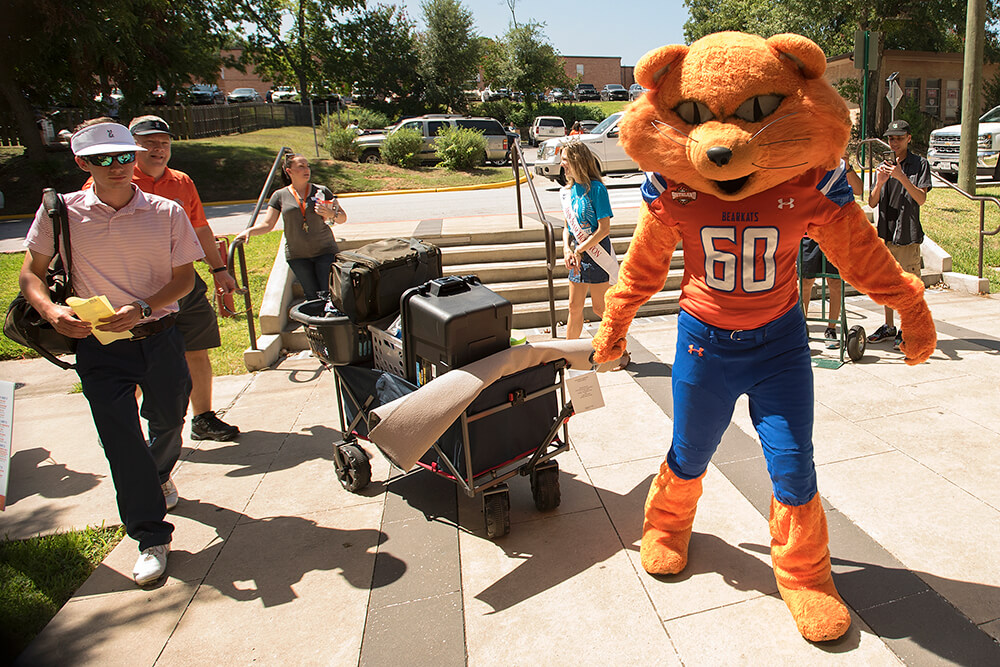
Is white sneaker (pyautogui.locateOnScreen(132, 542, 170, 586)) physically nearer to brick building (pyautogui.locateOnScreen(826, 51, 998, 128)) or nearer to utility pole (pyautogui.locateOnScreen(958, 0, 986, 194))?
utility pole (pyautogui.locateOnScreen(958, 0, 986, 194))

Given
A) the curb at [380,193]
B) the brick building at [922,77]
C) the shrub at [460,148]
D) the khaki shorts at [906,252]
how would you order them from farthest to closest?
the brick building at [922,77], the shrub at [460,148], the curb at [380,193], the khaki shorts at [906,252]

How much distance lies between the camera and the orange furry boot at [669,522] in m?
3.04

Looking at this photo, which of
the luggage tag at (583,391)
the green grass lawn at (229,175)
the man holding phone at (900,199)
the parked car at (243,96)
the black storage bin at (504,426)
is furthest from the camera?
the parked car at (243,96)

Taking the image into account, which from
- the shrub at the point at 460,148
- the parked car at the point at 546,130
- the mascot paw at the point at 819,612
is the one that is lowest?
the mascot paw at the point at 819,612

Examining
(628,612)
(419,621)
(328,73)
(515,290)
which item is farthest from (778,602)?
(328,73)

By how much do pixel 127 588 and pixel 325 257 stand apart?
3.07 metres

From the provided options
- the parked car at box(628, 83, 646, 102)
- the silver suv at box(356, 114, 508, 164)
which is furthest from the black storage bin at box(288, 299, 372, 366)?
the silver suv at box(356, 114, 508, 164)

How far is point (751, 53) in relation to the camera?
2.51m

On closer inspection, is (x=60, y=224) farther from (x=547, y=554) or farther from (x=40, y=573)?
(x=547, y=554)

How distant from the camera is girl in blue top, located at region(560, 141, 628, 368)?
16.9 ft

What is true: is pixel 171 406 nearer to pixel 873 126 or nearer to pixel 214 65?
pixel 214 65

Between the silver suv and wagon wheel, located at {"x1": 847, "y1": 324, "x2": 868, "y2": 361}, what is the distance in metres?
18.1

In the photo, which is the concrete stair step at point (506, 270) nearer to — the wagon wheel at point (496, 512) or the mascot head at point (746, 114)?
the wagon wheel at point (496, 512)

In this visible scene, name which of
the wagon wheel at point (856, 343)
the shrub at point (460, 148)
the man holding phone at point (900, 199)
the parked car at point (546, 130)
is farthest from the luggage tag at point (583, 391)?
the parked car at point (546, 130)
